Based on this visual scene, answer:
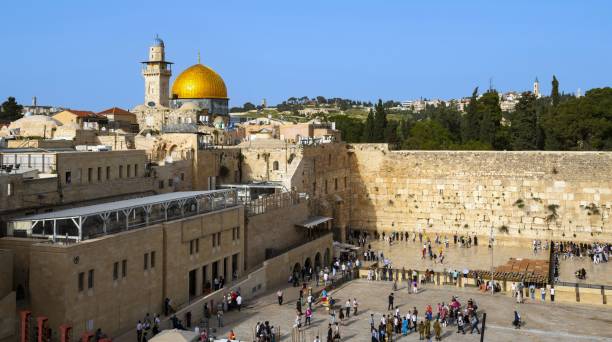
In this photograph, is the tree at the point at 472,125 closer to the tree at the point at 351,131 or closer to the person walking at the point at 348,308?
the tree at the point at 351,131


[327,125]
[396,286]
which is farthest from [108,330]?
[327,125]

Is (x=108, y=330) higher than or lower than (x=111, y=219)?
lower

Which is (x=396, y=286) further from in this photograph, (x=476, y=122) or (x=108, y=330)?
(x=476, y=122)

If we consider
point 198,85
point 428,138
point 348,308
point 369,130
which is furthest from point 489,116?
point 348,308

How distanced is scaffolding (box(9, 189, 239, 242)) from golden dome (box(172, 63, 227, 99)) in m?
21.3

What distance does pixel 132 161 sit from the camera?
26547 mm

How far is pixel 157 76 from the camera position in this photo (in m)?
47.4

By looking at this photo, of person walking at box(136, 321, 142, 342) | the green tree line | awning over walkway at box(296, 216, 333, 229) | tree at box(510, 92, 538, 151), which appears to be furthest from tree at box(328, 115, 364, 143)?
person walking at box(136, 321, 142, 342)

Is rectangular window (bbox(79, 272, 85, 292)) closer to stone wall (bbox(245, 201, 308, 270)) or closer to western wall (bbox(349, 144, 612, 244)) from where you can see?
stone wall (bbox(245, 201, 308, 270))

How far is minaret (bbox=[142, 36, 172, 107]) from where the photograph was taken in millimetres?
47250

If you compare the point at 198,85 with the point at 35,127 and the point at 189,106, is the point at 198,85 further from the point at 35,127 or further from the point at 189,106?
the point at 35,127

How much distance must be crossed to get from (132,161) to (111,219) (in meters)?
6.54

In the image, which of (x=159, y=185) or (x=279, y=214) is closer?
(x=159, y=185)

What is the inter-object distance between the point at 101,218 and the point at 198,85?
84.9ft
